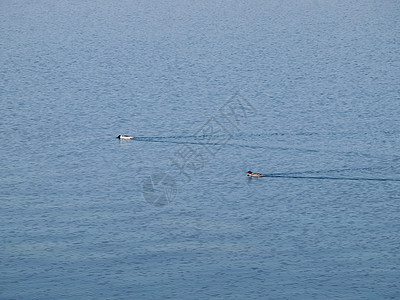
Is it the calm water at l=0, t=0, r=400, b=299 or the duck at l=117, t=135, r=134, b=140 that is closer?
the calm water at l=0, t=0, r=400, b=299

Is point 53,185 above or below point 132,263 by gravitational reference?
above

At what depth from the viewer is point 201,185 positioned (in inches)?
4574

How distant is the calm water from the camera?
8944cm

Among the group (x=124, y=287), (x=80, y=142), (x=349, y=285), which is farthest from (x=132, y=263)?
(x=80, y=142)

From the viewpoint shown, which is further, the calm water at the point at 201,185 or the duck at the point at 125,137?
the duck at the point at 125,137

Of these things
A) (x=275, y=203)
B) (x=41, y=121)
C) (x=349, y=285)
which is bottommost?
(x=349, y=285)

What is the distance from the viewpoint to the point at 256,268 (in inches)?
3590

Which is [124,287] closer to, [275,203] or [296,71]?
[275,203]

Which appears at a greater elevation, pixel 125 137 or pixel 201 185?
pixel 125 137

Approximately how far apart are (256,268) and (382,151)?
44.2 m

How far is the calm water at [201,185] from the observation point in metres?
89.4

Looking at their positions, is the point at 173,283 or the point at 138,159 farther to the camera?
the point at 138,159

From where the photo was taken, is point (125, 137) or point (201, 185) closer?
point (201, 185)

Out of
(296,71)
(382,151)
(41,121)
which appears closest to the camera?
(382,151)
